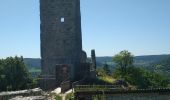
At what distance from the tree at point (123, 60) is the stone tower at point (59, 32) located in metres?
20.9

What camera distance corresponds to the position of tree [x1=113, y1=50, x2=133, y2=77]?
56.9 meters

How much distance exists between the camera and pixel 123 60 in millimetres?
57375

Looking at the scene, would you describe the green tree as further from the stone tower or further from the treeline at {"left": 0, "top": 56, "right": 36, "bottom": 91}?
the stone tower

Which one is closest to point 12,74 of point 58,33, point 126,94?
point 58,33

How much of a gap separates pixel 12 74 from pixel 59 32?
35.9 ft

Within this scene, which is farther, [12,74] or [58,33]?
[12,74]

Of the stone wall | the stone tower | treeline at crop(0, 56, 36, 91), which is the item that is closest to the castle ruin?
Answer: the stone tower

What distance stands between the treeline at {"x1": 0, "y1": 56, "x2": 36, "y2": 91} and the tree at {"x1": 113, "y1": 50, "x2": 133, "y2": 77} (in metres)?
15.0

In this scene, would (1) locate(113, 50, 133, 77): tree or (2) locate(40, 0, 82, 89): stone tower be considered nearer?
(2) locate(40, 0, 82, 89): stone tower

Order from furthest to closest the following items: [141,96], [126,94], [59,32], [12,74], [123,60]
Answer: [123,60] → [12,74] → [59,32] → [141,96] → [126,94]

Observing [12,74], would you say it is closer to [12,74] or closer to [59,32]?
[12,74]

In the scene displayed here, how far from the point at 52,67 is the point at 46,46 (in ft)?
6.92

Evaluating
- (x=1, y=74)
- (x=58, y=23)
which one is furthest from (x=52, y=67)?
(x=1, y=74)

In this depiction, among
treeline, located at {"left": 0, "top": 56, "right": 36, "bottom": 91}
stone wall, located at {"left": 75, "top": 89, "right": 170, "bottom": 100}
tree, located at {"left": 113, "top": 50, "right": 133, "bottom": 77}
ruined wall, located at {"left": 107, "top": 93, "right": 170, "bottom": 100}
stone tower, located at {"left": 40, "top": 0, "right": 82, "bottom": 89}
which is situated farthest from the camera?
tree, located at {"left": 113, "top": 50, "right": 133, "bottom": 77}
